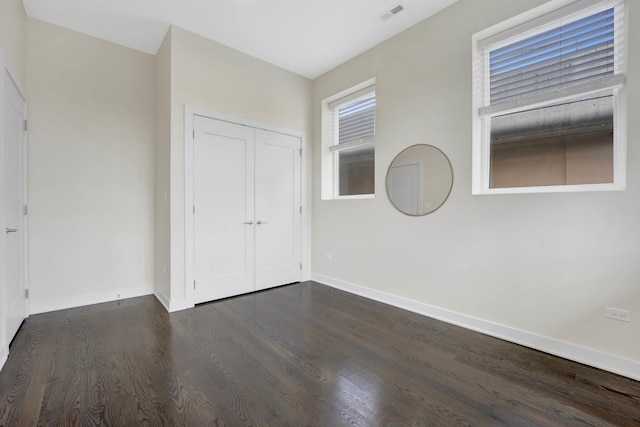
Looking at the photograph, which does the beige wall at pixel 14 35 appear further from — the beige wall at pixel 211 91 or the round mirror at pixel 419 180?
the round mirror at pixel 419 180

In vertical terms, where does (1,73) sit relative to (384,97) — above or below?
below

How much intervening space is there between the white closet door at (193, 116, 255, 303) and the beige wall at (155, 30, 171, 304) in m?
0.31

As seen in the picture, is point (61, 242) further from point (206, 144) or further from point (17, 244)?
point (206, 144)

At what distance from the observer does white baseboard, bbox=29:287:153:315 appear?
3142 millimetres

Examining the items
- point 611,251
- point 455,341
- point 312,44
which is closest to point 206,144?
point 312,44

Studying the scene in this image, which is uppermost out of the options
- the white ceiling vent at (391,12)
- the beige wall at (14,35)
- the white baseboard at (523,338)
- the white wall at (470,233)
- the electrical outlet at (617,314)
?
the white ceiling vent at (391,12)

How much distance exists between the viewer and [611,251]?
2.09 meters

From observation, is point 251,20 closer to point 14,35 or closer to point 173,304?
point 14,35

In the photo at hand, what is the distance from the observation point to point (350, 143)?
4121 mm

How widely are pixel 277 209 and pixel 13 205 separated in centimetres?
266

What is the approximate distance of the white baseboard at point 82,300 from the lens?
3.14 m

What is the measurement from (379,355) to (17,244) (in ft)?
11.4


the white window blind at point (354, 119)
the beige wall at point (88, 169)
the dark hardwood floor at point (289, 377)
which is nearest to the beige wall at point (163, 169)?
the beige wall at point (88, 169)

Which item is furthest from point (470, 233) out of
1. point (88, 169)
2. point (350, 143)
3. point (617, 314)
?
point (88, 169)
